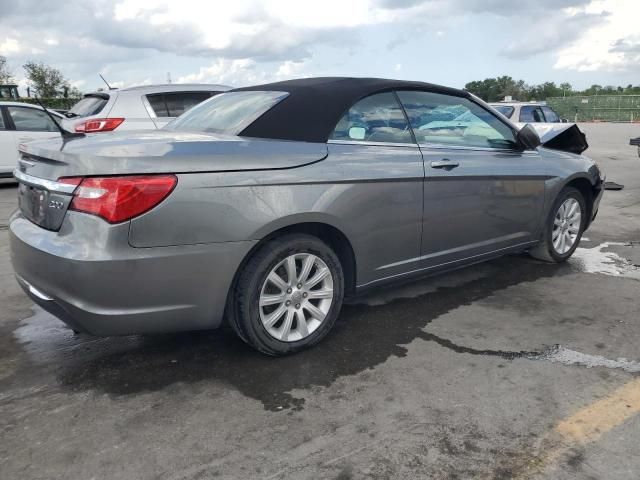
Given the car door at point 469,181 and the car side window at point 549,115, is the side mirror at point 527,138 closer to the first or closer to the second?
the car door at point 469,181

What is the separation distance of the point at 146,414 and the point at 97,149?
1.32 m

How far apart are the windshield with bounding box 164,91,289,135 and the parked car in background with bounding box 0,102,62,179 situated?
7085 mm

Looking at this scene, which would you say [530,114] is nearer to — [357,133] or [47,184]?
[357,133]

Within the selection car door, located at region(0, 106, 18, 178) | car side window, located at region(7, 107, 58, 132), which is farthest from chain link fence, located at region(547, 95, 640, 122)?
car door, located at region(0, 106, 18, 178)

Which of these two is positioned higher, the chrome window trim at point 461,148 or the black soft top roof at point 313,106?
the black soft top roof at point 313,106

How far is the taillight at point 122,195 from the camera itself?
8.48 feet

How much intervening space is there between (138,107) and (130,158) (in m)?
5.44

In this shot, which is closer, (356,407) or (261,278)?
(356,407)

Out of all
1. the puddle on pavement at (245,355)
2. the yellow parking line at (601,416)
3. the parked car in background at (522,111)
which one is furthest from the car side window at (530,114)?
the yellow parking line at (601,416)

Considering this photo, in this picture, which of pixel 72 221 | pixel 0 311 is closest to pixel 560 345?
pixel 72 221

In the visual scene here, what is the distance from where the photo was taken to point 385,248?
139 inches

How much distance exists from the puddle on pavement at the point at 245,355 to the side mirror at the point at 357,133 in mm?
1244

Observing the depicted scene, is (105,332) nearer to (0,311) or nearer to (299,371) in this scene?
(299,371)

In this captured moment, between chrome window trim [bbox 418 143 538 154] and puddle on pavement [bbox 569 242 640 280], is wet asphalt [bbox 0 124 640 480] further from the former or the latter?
chrome window trim [bbox 418 143 538 154]
